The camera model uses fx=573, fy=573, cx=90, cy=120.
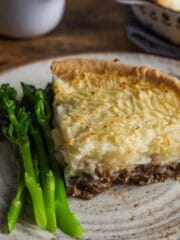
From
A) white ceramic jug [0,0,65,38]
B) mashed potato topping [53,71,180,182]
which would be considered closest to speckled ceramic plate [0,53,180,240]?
mashed potato topping [53,71,180,182]

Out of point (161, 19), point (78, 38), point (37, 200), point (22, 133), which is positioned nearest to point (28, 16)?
point (78, 38)

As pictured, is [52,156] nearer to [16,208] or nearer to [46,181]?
[46,181]

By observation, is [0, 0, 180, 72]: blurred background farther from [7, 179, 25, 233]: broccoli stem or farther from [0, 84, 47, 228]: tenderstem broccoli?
[7, 179, 25, 233]: broccoli stem

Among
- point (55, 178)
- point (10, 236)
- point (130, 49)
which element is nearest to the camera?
point (10, 236)

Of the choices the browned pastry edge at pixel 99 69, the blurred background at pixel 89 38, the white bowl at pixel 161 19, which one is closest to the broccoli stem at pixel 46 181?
the browned pastry edge at pixel 99 69

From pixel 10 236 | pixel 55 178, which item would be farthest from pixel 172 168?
pixel 10 236

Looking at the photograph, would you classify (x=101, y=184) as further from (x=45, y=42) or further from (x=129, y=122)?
(x=45, y=42)
